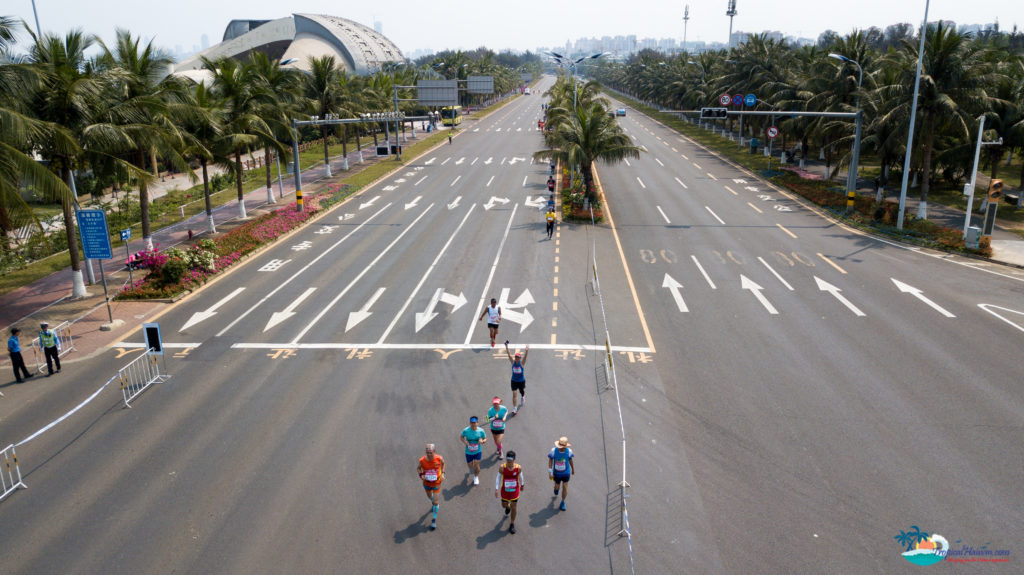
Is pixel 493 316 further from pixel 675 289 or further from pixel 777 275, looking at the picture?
pixel 777 275

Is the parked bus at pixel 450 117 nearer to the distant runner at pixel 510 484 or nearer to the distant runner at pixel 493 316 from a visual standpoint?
the distant runner at pixel 493 316

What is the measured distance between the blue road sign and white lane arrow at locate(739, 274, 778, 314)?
77.5 feet

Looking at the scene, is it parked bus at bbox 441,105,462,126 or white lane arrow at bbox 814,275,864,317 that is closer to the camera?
white lane arrow at bbox 814,275,864,317

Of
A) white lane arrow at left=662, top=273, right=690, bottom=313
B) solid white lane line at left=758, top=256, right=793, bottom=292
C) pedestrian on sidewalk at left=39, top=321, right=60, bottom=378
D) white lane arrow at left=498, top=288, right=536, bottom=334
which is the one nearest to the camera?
pedestrian on sidewalk at left=39, top=321, right=60, bottom=378

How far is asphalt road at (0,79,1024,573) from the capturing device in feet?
36.7

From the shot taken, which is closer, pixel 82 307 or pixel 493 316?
pixel 493 316

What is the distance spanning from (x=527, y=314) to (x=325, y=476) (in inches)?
431

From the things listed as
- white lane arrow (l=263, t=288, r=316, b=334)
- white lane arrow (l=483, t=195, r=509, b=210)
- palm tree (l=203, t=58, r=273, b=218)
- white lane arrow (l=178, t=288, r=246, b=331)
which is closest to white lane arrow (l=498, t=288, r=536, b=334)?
white lane arrow (l=263, t=288, r=316, b=334)

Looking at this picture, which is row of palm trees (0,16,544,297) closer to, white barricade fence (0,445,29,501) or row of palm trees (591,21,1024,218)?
white barricade fence (0,445,29,501)

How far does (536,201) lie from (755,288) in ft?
71.1

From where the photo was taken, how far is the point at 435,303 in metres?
24.2

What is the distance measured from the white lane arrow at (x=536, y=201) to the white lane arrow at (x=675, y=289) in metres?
17.2

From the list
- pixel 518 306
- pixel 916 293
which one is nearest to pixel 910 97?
pixel 916 293

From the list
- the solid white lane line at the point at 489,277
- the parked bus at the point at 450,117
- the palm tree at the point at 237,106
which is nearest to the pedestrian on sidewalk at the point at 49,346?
the solid white lane line at the point at 489,277
